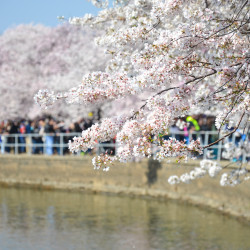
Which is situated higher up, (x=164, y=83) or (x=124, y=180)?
(x=164, y=83)

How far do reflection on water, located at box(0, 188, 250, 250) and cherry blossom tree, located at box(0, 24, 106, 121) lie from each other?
18.0 metres

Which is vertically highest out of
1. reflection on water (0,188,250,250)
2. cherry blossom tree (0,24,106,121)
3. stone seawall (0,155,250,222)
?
cherry blossom tree (0,24,106,121)

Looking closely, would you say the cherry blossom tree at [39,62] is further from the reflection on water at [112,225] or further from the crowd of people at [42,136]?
the reflection on water at [112,225]

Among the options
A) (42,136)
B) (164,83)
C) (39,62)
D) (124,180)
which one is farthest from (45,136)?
(39,62)

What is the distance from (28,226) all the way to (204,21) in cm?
979

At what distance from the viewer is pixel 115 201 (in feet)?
72.1

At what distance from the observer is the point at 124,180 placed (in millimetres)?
23469

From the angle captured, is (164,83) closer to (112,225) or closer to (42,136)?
(112,225)

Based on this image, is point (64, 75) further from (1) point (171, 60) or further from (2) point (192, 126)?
(1) point (171, 60)

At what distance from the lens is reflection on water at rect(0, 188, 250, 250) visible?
1458 centimetres

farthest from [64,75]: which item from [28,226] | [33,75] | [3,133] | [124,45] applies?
[124,45]

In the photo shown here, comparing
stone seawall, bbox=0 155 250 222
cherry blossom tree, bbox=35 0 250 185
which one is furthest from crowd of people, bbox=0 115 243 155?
cherry blossom tree, bbox=35 0 250 185

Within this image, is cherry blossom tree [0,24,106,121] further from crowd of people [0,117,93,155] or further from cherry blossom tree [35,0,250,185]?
cherry blossom tree [35,0,250,185]

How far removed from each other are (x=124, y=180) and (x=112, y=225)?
633cm
